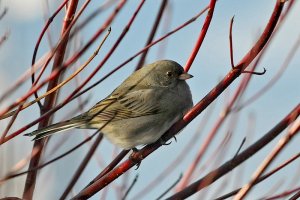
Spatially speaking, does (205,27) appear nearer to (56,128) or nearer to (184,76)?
(56,128)

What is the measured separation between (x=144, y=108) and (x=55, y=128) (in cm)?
102

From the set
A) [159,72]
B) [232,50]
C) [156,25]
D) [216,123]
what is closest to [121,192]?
[216,123]

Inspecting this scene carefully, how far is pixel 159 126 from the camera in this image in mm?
3297

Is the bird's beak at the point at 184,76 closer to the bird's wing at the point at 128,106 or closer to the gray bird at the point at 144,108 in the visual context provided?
the gray bird at the point at 144,108

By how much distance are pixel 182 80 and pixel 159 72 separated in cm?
20

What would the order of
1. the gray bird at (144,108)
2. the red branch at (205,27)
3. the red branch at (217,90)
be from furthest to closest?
the gray bird at (144,108) → the red branch at (205,27) → the red branch at (217,90)

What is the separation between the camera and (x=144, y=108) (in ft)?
11.8

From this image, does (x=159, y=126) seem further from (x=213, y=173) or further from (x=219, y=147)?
(x=213, y=173)

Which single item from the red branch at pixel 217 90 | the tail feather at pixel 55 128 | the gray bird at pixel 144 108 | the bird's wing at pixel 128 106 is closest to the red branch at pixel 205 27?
the red branch at pixel 217 90

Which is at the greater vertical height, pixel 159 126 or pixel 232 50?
pixel 232 50

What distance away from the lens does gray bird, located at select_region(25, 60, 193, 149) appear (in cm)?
333

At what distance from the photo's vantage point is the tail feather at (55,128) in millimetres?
2332

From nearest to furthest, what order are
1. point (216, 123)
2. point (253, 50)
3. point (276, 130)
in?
point (276, 130)
point (253, 50)
point (216, 123)

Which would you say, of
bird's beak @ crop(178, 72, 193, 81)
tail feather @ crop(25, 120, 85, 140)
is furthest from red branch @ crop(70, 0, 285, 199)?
bird's beak @ crop(178, 72, 193, 81)
